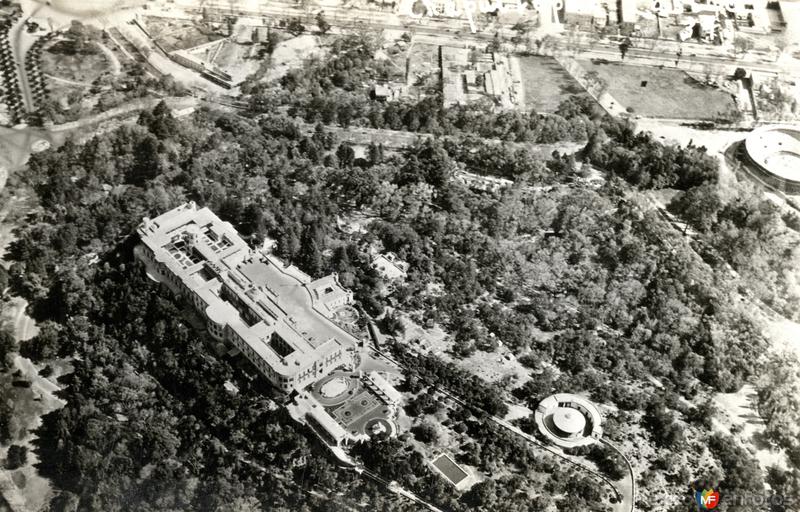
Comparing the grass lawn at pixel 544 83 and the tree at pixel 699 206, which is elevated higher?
the grass lawn at pixel 544 83

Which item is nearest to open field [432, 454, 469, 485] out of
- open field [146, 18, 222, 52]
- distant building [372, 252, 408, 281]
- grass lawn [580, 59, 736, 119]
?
distant building [372, 252, 408, 281]

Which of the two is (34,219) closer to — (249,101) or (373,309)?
(249,101)

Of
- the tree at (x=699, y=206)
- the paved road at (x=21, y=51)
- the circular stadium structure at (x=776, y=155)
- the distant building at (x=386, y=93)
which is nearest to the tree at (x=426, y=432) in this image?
the tree at (x=699, y=206)

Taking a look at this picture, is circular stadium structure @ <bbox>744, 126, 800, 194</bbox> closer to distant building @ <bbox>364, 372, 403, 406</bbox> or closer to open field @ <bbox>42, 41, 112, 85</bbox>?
distant building @ <bbox>364, 372, 403, 406</bbox>

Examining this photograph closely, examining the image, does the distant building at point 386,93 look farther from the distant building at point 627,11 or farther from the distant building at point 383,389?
the distant building at point 383,389

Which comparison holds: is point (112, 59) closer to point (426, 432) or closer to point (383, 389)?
point (383, 389)

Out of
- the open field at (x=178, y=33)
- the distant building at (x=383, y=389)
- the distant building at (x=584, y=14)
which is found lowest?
the distant building at (x=383, y=389)
